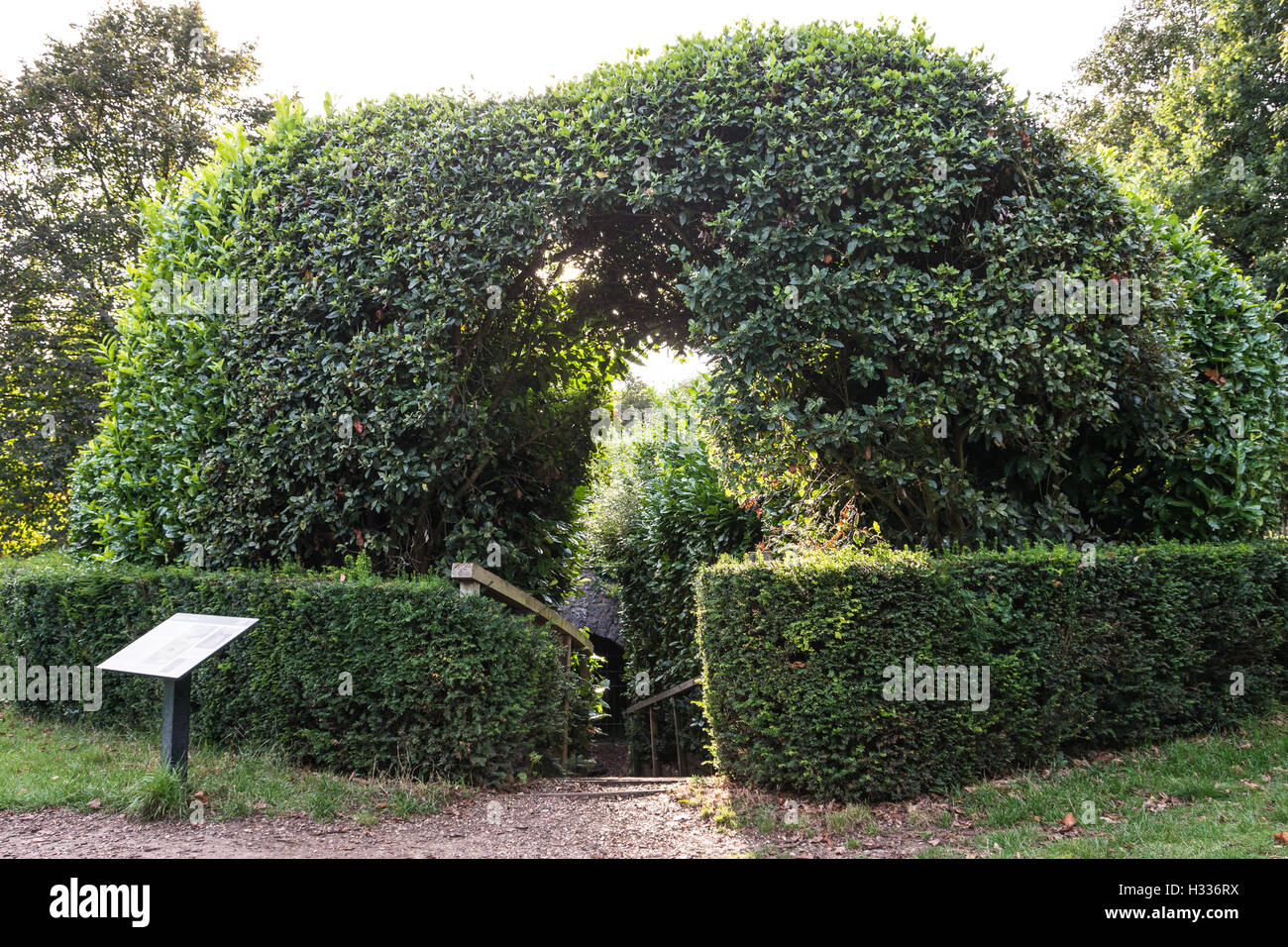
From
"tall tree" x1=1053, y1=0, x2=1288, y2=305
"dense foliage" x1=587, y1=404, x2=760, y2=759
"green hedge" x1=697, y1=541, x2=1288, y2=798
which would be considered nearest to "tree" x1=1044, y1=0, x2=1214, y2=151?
"tall tree" x1=1053, y1=0, x2=1288, y2=305

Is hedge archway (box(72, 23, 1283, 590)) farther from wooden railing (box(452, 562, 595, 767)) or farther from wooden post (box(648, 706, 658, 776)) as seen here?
wooden post (box(648, 706, 658, 776))

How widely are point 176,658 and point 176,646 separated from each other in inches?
6.5

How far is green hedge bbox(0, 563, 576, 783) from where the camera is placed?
577 cm

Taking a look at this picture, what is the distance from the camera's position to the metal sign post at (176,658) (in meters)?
4.72

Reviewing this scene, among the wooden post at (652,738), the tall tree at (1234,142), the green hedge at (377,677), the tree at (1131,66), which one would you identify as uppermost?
the tree at (1131,66)

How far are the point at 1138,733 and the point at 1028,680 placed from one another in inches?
53.2

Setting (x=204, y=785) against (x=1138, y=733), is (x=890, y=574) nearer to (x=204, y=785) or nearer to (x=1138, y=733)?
(x=1138, y=733)

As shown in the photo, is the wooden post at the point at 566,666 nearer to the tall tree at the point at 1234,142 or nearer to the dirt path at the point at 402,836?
the dirt path at the point at 402,836

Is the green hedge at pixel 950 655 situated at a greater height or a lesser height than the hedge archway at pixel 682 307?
lesser

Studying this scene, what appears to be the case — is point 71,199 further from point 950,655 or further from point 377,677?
point 950,655

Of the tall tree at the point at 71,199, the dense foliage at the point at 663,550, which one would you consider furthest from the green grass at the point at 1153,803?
the tall tree at the point at 71,199

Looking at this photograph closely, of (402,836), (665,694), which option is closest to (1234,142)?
(665,694)

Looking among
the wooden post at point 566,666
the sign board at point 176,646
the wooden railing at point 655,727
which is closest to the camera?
the sign board at point 176,646
